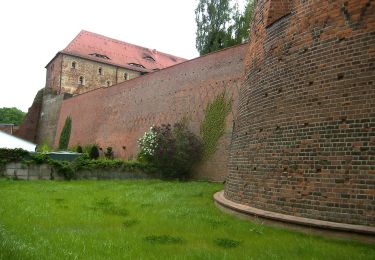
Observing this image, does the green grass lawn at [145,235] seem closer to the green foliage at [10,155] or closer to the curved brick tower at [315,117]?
the curved brick tower at [315,117]

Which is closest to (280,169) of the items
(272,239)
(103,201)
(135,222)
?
(272,239)

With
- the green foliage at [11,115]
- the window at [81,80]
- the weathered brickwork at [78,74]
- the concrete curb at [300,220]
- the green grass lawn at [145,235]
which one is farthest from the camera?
the green foliage at [11,115]

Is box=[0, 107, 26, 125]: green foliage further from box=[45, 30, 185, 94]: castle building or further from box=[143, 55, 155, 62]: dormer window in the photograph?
box=[143, 55, 155, 62]: dormer window

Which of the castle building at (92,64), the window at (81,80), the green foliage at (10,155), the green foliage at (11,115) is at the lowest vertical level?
the green foliage at (10,155)

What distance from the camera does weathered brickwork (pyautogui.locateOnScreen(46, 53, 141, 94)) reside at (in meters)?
44.8

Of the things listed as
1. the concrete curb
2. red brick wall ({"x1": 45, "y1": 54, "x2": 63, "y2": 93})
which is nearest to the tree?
red brick wall ({"x1": 45, "y1": 54, "x2": 63, "y2": 93})

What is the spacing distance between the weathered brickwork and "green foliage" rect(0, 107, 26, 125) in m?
40.8

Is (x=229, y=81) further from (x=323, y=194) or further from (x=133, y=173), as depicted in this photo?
(x=323, y=194)

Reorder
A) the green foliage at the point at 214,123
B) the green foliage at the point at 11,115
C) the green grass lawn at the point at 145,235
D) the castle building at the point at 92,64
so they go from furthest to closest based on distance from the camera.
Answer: the green foliage at the point at 11,115 < the castle building at the point at 92,64 < the green foliage at the point at 214,123 < the green grass lawn at the point at 145,235

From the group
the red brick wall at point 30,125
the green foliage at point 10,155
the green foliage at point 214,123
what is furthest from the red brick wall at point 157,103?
the red brick wall at point 30,125

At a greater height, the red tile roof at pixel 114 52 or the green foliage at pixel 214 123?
the red tile roof at pixel 114 52

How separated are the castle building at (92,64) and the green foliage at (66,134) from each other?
8.22 m

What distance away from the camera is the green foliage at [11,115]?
8431cm

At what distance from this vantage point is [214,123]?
20328 mm
